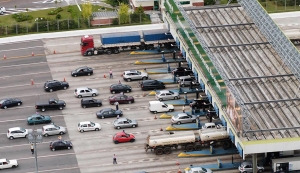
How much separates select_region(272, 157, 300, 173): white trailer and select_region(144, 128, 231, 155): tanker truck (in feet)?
30.9

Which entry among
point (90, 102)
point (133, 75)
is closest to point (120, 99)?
point (90, 102)

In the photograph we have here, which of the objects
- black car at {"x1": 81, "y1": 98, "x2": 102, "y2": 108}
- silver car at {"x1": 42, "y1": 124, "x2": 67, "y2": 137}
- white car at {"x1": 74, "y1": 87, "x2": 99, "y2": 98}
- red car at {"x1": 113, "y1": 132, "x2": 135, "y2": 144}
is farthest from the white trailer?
white car at {"x1": 74, "y1": 87, "x2": 99, "y2": 98}

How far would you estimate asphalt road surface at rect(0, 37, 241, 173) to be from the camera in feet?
453

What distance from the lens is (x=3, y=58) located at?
17562cm

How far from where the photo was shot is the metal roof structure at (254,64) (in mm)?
131500

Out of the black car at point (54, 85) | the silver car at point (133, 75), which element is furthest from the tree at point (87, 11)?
the black car at point (54, 85)

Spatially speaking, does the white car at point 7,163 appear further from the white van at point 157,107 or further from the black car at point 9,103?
the white van at point 157,107

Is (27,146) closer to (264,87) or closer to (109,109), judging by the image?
(109,109)

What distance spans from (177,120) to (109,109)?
→ 1124 centimetres

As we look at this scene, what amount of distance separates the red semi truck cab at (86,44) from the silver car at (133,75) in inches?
516

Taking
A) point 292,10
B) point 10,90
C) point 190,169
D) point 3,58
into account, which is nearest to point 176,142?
point 190,169

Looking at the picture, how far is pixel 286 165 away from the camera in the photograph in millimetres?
132750

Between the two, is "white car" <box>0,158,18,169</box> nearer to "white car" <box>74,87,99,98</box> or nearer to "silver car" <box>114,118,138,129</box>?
"silver car" <box>114,118,138,129</box>

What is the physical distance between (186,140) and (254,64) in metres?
17.7
